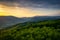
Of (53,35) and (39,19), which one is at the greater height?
(39,19)

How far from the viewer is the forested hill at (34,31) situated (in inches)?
66.8

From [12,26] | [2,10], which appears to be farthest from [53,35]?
[2,10]

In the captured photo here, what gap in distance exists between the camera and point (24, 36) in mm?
1710

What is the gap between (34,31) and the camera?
5.66 feet

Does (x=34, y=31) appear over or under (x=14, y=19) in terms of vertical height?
under

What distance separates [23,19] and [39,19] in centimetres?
19

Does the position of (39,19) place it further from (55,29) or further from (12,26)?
(12,26)

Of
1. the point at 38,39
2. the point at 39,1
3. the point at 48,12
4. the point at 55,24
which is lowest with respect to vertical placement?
the point at 38,39

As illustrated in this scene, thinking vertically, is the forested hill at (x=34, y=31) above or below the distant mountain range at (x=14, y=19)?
below

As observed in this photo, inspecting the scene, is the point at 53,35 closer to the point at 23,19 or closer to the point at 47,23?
the point at 47,23

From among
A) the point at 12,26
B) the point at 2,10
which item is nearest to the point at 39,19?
the point at 12,26

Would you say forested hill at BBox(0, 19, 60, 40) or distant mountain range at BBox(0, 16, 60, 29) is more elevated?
distant mountain range at BBox(0, 16, 60, 29)

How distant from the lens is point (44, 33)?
5.60 ft

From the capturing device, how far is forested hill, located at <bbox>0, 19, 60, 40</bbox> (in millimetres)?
1696
